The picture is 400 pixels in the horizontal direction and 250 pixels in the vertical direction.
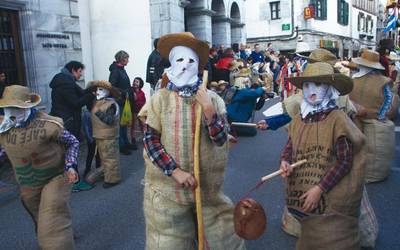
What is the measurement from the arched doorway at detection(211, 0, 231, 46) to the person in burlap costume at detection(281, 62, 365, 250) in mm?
12914

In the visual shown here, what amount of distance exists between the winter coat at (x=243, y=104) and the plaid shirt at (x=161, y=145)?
5619mm

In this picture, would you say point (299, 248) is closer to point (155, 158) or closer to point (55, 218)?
point (155, 158)

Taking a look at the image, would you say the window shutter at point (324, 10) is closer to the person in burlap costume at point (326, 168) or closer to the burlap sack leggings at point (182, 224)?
the person in burlap costume at point (326, 168)

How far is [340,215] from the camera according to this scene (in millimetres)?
2520

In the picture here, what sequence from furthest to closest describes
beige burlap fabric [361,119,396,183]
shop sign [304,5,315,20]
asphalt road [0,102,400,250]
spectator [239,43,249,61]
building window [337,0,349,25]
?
building window [337,0,349,25], shop sign [304,5,315,20], spectator [239,43,249,61], beige burlap fabric [361,119,396,183], asphalt road [0,102,400,250]

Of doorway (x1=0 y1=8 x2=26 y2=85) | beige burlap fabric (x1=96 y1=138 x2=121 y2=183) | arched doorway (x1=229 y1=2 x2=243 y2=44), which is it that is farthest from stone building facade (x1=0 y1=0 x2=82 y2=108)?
arched doorway (x1=229 y1=2 x2=243 y2=44)

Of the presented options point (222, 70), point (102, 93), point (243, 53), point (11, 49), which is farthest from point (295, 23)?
point (102, 93)

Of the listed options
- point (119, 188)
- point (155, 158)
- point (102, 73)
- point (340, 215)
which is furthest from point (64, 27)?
point (340, 215)

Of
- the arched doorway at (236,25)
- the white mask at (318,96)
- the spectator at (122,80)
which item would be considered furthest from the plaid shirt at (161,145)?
the arched doorway at (236,25)

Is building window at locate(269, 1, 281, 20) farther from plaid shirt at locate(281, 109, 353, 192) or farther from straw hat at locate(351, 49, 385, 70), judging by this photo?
plaid shirt at locate(281, 109, 353, 192)

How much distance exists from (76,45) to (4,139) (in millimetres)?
6481

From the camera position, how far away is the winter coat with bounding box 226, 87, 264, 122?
320 inches

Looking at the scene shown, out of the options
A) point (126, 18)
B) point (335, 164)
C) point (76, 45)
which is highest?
point (126, 18)

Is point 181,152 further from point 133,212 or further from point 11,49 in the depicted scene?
point 11,49
